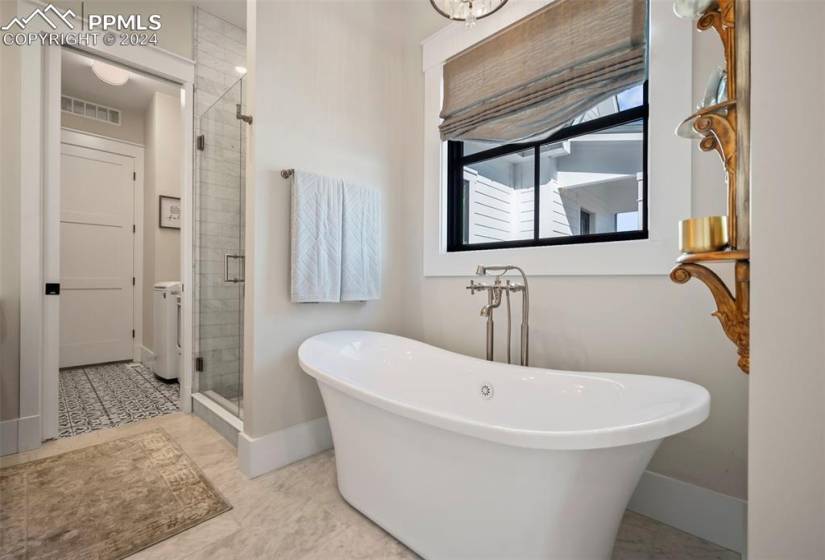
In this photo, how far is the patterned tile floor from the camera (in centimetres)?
233

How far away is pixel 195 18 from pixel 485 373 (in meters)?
3.16

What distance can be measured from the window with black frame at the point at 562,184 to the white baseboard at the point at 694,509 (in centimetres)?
102

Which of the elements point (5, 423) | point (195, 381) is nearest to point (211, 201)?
point (195, 381)

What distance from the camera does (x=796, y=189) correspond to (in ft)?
1.36

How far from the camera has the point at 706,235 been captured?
0.64 metres

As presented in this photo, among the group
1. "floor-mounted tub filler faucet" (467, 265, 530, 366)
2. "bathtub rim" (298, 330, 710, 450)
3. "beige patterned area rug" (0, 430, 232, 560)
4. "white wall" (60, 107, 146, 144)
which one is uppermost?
"white wall" (60, 107, 146, 144)

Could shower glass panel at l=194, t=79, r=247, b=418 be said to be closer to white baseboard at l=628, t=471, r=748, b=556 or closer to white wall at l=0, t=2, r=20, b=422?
white wall at l=0, t=2, r=20, b=422

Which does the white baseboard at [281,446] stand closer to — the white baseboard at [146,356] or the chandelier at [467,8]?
the chandelier at [467,8]

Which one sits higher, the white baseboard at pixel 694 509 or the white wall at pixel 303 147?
the white wall at pixel 303 147

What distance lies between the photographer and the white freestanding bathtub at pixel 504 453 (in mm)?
919

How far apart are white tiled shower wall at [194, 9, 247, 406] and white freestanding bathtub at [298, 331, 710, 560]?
99cm

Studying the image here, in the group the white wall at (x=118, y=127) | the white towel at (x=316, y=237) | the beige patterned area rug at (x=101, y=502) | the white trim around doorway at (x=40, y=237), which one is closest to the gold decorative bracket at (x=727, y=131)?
the white towel at (x=316, y=237)

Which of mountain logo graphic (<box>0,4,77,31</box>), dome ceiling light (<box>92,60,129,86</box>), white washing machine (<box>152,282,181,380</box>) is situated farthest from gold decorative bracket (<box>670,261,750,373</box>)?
dome ceiling light (<box>92,60,129,86</box>)

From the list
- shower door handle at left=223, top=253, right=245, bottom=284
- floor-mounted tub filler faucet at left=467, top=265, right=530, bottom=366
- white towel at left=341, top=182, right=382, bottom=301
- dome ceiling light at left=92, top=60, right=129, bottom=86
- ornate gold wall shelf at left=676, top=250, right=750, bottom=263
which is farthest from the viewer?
dome ceiling light at left=92, top=60, right=129, bottom=86
